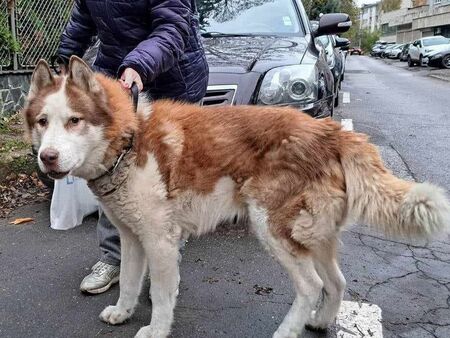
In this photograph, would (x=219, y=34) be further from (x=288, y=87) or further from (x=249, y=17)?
(x=288, y=87)

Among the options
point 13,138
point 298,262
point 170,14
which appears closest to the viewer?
point 298,262

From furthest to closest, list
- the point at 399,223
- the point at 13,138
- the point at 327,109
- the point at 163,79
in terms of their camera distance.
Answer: the point at 13,138 < the point at 327,109 < the point at 163,79 < the point at 399,223

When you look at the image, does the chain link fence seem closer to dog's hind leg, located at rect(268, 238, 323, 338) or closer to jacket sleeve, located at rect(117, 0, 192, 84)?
jacket sleeve, located at rect(117, 0, 192, 84)

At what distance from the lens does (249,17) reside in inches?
240

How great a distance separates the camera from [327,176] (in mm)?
2643

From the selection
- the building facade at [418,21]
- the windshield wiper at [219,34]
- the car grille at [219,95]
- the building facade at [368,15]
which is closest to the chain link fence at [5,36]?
the windshield wiper at [219,34]

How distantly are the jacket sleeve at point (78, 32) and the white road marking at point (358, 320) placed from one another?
2.47 m

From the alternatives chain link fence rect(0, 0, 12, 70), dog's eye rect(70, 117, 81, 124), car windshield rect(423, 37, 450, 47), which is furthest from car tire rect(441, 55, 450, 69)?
dog's eye rect(70, 117, 81, 124)

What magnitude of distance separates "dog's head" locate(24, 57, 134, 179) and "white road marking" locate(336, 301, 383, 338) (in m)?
1.68

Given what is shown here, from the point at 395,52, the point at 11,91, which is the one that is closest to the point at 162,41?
the point at 11,91

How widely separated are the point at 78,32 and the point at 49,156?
4.72 feet

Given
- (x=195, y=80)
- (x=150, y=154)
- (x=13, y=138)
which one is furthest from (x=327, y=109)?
(x=13, y=138)

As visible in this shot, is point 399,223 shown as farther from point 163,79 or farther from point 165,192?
point 163,79

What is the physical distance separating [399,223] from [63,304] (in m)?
2.19
